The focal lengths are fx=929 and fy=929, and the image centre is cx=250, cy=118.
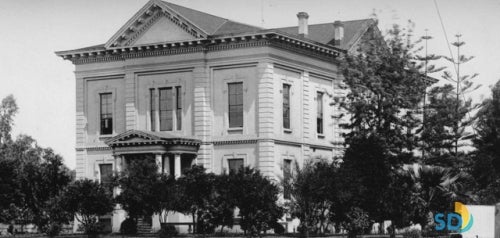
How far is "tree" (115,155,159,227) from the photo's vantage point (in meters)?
41.3

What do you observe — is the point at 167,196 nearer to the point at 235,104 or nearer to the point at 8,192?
the point at 8,192

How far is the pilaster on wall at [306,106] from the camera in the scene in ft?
171

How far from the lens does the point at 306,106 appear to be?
172 feet

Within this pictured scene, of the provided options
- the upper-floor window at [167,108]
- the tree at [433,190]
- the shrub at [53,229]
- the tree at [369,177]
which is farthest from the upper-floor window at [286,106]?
the shrub at [53,229]

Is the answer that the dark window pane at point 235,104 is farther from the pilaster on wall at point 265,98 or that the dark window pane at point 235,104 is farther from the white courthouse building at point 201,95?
the pilaster on wall at point 265,98

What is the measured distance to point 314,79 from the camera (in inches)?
2106

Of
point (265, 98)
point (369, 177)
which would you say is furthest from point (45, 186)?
point (369, 177)

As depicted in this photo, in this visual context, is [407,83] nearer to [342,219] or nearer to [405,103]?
[405,103]

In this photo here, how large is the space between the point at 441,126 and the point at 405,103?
655 inches

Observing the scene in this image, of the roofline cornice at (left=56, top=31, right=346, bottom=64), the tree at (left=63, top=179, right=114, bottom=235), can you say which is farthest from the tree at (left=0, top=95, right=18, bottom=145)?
the tree at (left=63, top=179, right=114, bottom=235)

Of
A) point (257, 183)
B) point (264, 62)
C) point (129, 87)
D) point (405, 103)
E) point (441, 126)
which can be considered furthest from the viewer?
point (441, 126)

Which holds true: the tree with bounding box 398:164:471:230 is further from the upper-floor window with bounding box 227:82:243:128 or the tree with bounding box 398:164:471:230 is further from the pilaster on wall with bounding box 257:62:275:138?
the upper-floor window with bounding box 227:82:243:128

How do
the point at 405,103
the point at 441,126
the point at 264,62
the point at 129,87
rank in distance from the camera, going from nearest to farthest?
1. the point at 405,103
2. the point at 264,62
3. the point at 129,87
4. the point at 441,126

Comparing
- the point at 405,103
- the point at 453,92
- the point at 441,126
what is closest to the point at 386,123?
the point at 405,103
